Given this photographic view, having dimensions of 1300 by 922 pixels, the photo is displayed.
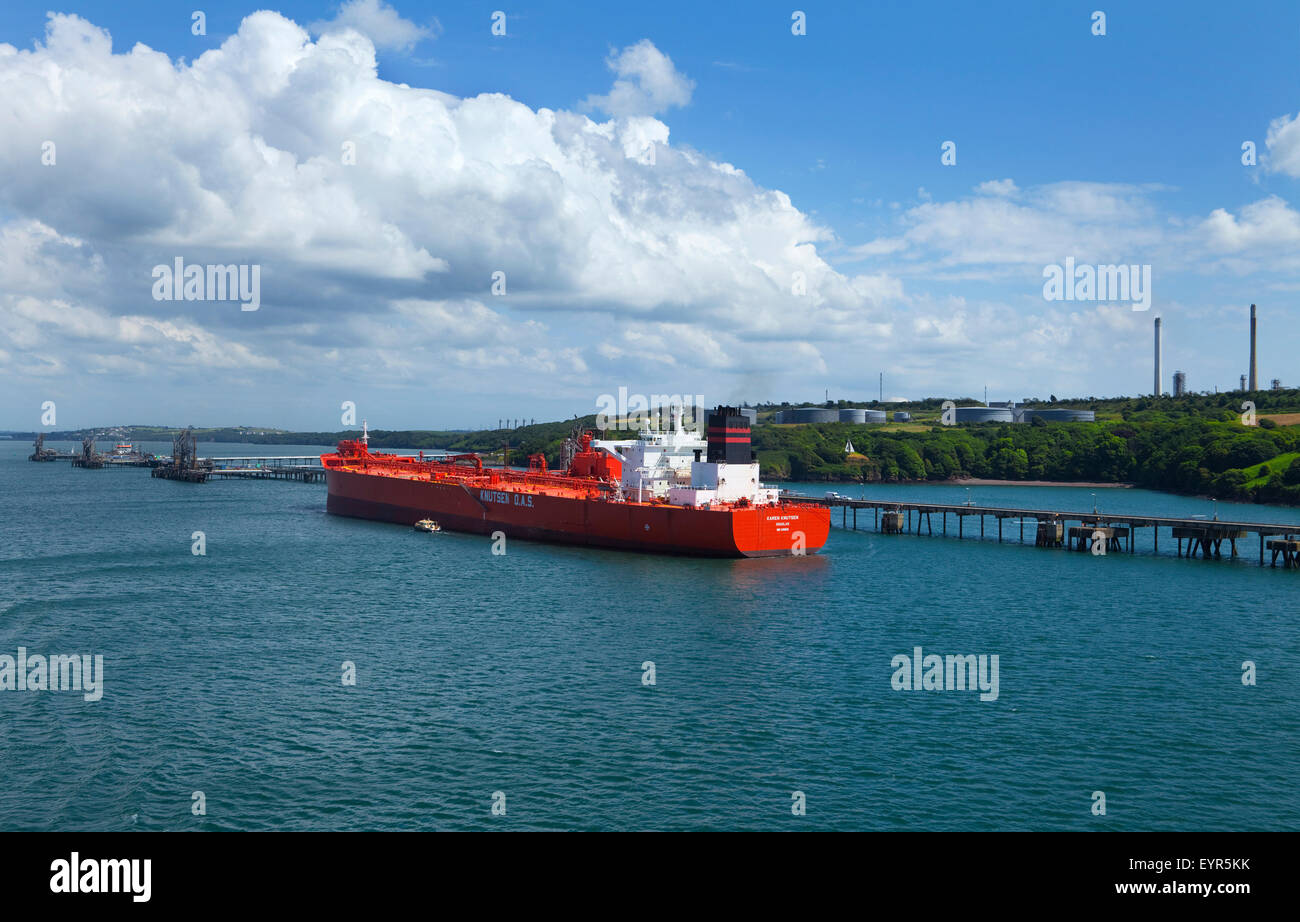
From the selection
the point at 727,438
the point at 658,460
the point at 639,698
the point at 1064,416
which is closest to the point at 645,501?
the point at 658,460

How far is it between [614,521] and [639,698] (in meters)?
29.4

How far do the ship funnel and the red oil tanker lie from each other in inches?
2.3

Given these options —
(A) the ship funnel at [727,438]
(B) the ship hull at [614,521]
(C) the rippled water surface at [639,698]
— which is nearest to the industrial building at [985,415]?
(B) the ship hull at [614,521]

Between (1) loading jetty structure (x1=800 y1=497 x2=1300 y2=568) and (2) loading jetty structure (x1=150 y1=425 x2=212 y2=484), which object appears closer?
(1) loading jetty structure (x1=800 y1=497 x2=1300 y2=568)

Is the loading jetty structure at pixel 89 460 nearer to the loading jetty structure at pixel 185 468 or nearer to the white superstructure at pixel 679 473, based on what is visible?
the loading jetty structure at pixel 185 468

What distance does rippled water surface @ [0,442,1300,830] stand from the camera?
18969 millimetres

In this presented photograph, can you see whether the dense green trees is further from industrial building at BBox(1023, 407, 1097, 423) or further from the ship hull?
the ship hull

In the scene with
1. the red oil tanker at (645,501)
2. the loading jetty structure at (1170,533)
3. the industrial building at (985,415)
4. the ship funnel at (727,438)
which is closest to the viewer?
the red oil tanker at (645,501)

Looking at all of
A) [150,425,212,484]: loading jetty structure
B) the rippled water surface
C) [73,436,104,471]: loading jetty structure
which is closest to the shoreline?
the rippled water surface

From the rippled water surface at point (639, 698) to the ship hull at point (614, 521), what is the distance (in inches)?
83.9

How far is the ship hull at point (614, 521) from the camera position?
166ft

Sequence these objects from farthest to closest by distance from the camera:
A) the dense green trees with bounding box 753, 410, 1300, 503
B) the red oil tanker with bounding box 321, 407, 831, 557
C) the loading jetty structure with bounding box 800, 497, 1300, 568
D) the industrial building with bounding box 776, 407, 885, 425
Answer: the industrial building with bounding box 776, 407, 885, 425
the dense green trees with bounding box 753, 410, 1300, 503
the loading jetty structure with bounding box 800, 497, 1300, 568
the red oil tanker with bounding box 321, 407, 831, 557
